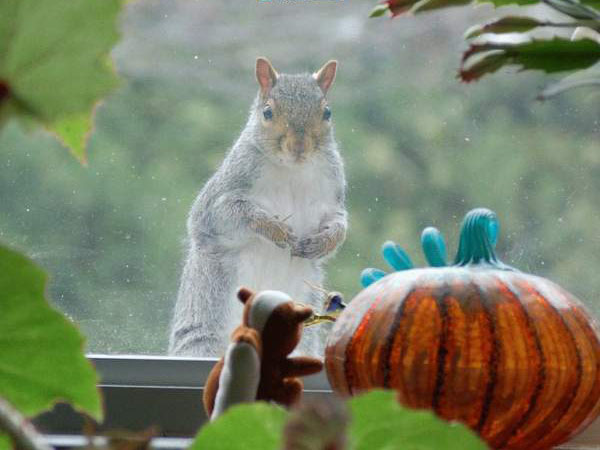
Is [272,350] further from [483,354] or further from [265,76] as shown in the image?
[265,76]

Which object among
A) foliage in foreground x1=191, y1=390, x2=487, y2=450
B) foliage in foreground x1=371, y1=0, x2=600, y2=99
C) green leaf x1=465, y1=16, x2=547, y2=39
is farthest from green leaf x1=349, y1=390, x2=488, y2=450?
green leaf x1=465, y1=16, x2=547, y2=39

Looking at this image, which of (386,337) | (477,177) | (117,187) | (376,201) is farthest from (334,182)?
(386,337)

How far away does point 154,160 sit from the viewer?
120 cm

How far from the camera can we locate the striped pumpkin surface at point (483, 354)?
2.14ft

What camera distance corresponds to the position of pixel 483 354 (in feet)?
2.14

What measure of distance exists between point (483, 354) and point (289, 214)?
0.61 metres

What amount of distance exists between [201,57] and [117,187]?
8.8 inches

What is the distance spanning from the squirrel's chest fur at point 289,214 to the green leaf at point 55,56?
1.07m

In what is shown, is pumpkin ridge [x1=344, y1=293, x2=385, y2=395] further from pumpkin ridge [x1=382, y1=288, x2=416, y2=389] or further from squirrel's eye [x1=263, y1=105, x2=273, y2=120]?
squirrel's eye [x1=263, y1=105, x2=273, y2=120]

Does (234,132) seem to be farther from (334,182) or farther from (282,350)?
(282,350)

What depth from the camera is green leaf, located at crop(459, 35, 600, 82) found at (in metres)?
0.37

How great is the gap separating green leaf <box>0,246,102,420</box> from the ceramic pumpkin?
0.55 meters

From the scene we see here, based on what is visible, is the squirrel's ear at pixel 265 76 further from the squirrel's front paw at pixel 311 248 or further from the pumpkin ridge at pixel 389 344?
the pumpkin ridge at pixel 389 344

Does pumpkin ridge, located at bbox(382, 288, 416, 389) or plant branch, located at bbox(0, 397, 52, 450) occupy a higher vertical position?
plant branch, located at bbox(0, 397, 52, 450)
